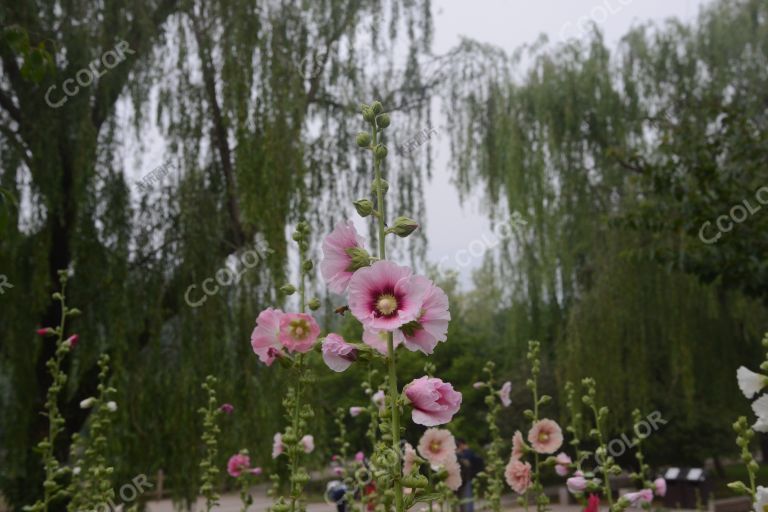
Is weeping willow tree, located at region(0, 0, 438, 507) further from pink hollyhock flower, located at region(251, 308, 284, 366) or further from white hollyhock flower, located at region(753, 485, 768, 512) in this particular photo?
white hollyhock flower, located at region(753, 485, 768, 512)

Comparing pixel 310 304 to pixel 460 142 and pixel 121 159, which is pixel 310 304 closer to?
pixel 121 159

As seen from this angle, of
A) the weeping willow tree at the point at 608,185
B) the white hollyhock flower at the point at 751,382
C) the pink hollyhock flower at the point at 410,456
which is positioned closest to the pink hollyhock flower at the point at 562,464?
the pink hollyhock flower at the point at 410,456

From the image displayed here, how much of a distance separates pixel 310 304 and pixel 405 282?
1.40 feet

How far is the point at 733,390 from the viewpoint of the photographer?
9250mm

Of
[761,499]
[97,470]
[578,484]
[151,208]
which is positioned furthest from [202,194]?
[761,499]

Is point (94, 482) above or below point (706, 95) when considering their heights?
below

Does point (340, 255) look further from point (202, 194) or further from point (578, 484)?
point (202, 194)

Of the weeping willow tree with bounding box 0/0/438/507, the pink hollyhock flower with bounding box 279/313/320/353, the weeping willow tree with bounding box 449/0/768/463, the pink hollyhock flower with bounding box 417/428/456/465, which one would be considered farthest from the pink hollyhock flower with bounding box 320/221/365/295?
the weeping willow tree with bounding box 449/0/768/463

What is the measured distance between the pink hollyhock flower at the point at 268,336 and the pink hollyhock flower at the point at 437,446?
807 millimetres

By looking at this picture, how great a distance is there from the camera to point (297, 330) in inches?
58.8

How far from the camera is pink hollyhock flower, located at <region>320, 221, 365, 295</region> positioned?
1232mm

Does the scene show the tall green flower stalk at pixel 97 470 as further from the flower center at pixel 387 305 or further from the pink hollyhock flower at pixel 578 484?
the flower center at pixel 387 305

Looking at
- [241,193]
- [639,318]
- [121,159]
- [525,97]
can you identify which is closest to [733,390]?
[639,318]

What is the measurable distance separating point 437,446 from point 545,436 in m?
0.51
